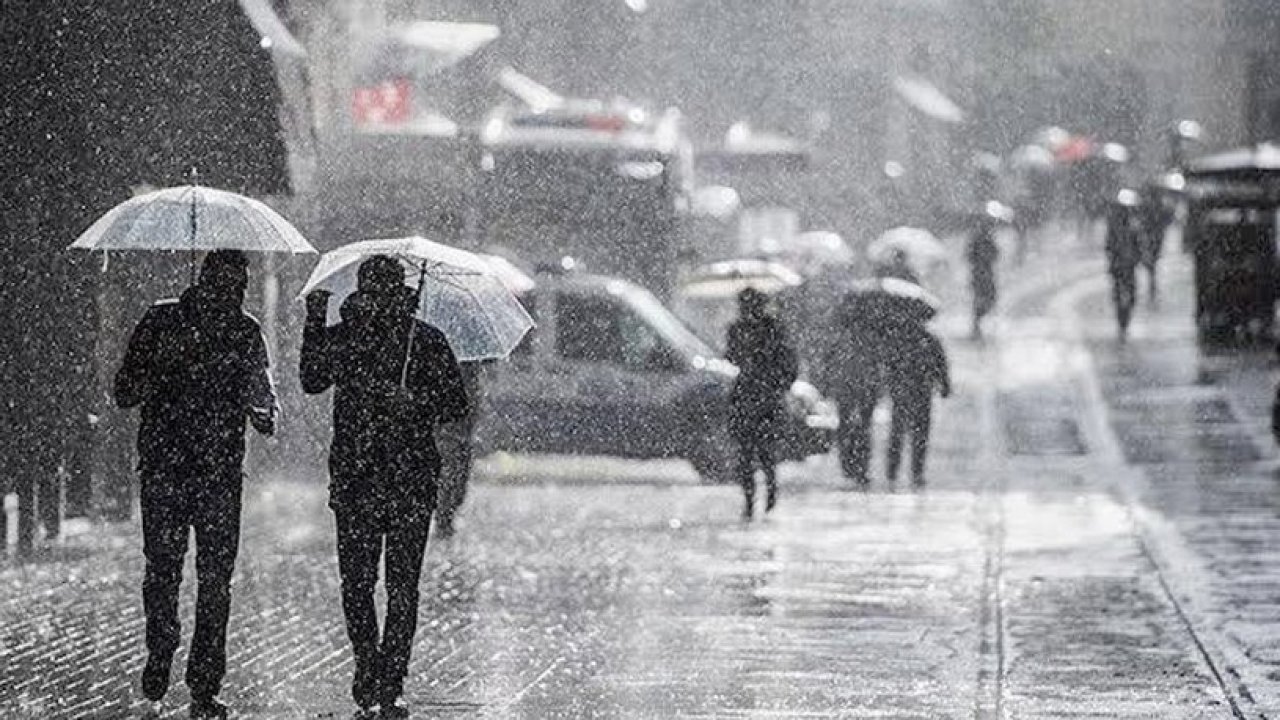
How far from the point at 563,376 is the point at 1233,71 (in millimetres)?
64826

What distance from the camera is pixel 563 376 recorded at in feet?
84.1

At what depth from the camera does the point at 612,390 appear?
2550 centimetres

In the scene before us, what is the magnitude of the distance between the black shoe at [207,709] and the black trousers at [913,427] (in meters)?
12.9

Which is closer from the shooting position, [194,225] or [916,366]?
[194,225]

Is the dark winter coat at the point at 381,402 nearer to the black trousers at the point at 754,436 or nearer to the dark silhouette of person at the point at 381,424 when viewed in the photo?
the dark silhouette of person at the point at 381,424

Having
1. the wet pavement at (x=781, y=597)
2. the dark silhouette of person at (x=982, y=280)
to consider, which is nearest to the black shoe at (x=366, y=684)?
the wet pavement at (x=781, y=597)

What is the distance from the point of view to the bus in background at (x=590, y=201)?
107 feet

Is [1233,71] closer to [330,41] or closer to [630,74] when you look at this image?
[630,74]

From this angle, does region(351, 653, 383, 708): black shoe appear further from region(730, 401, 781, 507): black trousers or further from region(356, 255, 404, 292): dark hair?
region(730, 401, 781, 507): black trousers

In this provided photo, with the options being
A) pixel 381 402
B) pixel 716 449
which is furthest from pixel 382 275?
pixel 716 449

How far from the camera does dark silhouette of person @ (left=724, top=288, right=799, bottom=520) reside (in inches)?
877

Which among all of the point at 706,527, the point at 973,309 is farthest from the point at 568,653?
the point at 973,309

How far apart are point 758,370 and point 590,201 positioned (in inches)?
410

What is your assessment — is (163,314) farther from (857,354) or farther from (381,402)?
(857,354)
